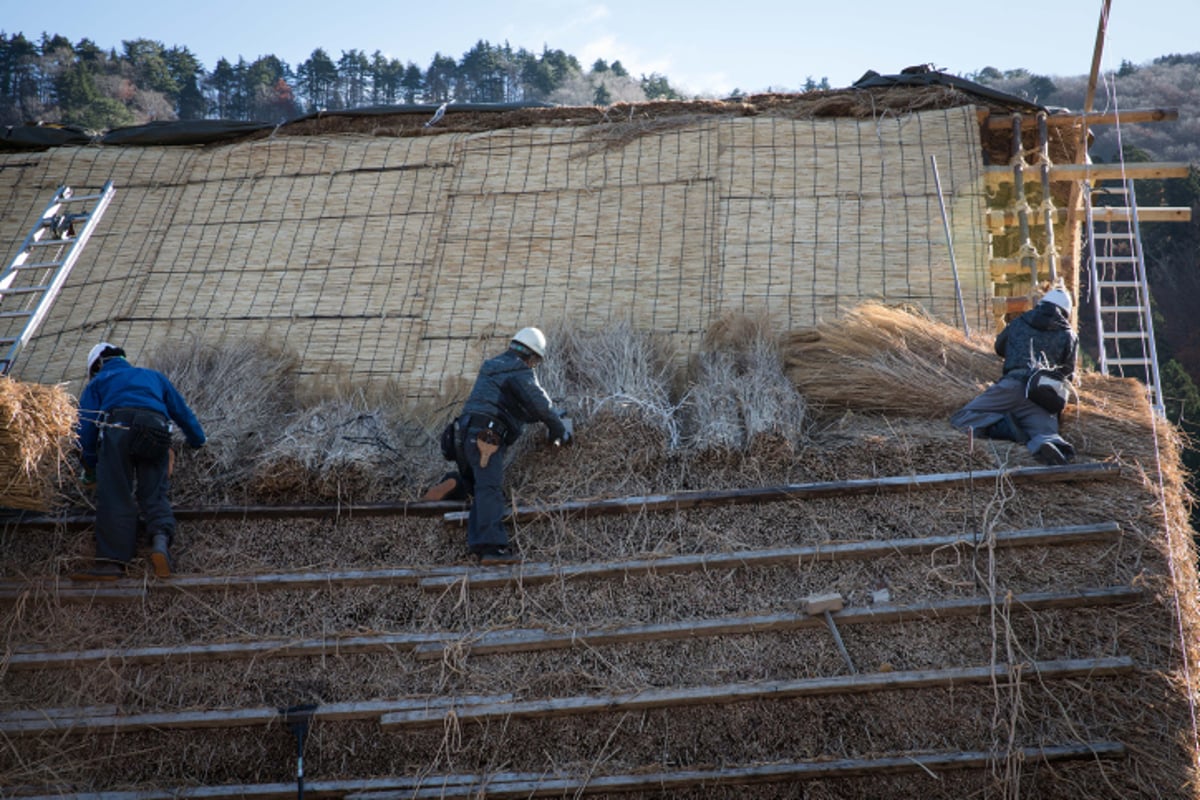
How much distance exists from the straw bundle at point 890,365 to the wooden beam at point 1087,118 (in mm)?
2476

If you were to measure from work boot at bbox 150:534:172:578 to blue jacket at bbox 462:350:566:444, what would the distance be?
1890mm

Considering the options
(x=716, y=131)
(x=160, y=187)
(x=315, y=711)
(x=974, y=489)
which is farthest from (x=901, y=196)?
(x=160, y=187)

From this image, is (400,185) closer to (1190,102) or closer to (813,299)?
(813,299)

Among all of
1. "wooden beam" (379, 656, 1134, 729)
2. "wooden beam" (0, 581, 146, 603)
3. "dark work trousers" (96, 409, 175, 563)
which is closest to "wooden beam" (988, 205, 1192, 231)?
"wooden beam" (379, 656, 1134, 729)

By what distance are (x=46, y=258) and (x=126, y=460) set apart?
401cm

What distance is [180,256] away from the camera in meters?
9.27

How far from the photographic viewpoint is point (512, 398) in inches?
264

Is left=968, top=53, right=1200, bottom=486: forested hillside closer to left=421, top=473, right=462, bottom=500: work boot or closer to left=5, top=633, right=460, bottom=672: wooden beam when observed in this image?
left=421, top=473, right=462, bottom=500: work boot

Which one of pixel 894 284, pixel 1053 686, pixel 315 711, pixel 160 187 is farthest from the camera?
pixel 160 187

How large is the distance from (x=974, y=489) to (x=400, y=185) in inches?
217

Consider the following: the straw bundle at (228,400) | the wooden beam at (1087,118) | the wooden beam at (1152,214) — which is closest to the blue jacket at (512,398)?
the straw bundle at (228,400)

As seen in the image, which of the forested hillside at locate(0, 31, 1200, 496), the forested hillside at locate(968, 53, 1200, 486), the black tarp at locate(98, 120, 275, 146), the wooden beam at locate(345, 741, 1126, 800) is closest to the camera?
the wooden beam at locate(345, 741, 1126, 800)

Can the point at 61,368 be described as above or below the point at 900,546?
above

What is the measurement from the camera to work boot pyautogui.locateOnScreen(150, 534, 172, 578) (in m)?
6.34
